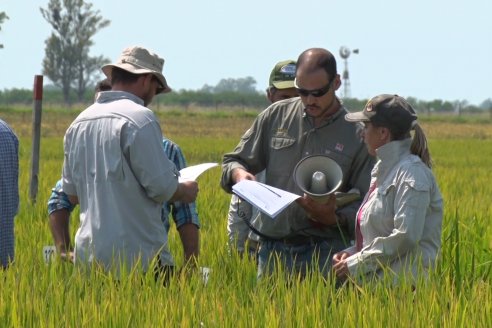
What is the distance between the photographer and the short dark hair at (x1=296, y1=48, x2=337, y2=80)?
4273 mm

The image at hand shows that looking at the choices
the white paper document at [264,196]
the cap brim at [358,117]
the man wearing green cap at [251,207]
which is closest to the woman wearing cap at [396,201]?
the cap brim at [358,117]

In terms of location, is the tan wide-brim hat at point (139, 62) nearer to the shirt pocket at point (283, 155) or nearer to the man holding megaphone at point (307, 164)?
the man holding megaphone at point (307, 164)

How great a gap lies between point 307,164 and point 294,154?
0.17m

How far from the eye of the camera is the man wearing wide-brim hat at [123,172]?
374 centimetres

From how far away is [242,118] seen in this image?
163 feet

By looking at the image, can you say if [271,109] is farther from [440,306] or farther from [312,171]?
[440,306]

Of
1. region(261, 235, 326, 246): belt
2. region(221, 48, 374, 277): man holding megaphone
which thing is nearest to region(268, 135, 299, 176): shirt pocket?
region(221, 48, 374, 277): man holding megaphone

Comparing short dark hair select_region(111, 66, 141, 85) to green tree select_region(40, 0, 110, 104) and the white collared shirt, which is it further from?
green tree select_region(40, 0, 110, 104)

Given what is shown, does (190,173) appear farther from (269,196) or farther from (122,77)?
(122,77)

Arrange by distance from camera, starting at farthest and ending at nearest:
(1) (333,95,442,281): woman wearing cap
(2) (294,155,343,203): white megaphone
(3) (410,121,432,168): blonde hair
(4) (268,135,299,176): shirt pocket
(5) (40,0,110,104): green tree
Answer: (5) (40,0,110,104): green tree, (4) (268,135,299,176): shirt pocket, (2) (294,155,343,203): white megaphone, (3) (410,121,432,168): blonde hair, (1) (333,95,442,281): woman wearing cap

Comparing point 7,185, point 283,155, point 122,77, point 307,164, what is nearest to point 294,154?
point 283,155

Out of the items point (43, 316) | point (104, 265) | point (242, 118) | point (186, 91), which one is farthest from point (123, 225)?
point (186, 91)

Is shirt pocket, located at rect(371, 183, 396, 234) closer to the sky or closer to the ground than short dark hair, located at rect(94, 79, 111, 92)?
closer to the ground

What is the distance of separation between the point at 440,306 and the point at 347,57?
185 feet
